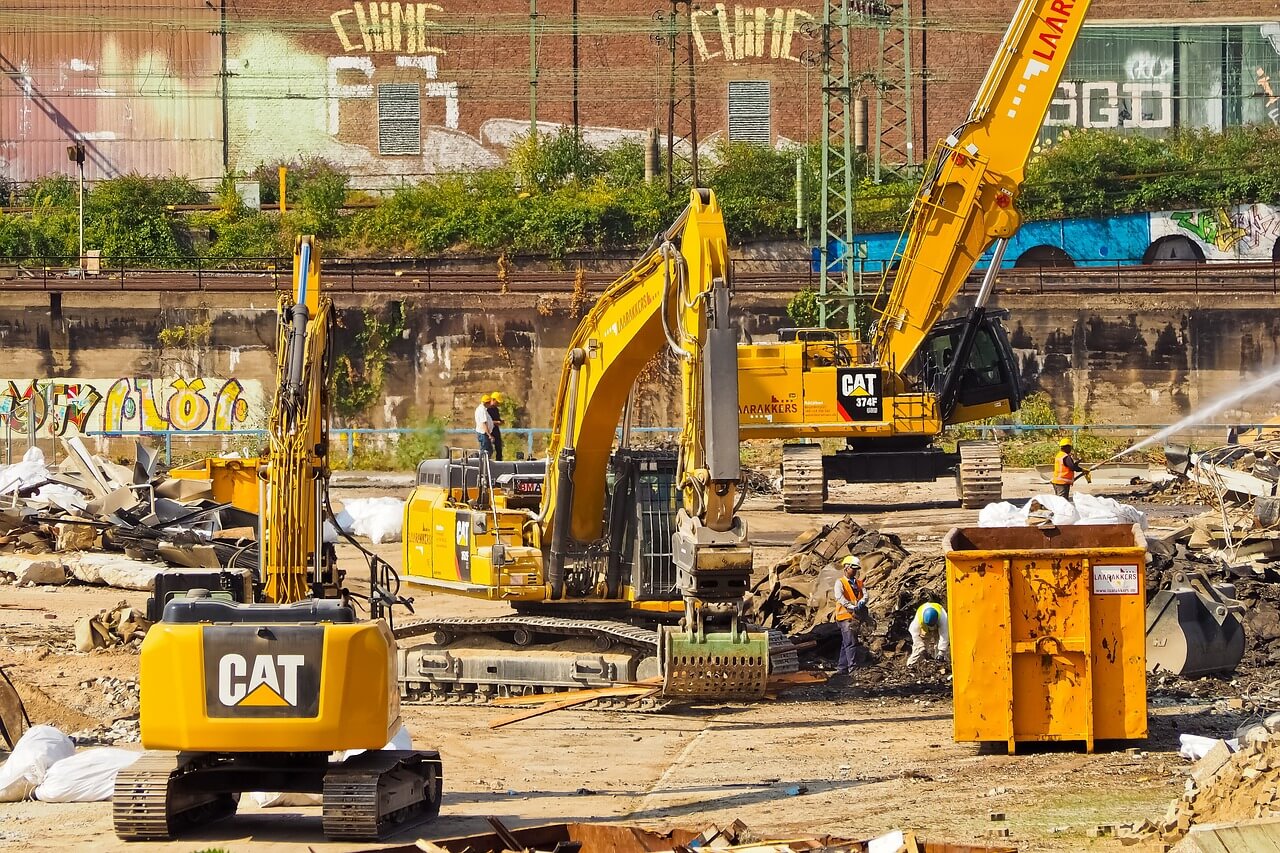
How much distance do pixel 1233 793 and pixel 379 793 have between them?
187 inches

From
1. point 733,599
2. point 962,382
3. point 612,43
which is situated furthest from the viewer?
point 612,43

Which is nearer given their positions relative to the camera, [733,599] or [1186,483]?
[733,599]

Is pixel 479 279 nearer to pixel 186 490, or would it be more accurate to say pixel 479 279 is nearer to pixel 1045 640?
pixel 186 490

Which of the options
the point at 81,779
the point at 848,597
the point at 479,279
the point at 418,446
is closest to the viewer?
the point at 81,779

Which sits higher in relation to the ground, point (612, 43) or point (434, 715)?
point (612, 43)

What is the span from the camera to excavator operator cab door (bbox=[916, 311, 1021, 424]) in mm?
29703

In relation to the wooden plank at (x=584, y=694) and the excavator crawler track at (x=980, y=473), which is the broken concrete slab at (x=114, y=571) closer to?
the wooden plank at (x=584, y=694)

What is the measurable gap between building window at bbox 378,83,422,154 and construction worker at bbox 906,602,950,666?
1558 inches

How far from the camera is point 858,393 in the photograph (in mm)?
29688

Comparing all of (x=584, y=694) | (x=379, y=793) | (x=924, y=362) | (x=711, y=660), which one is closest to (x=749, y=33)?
(x=924, y=362)

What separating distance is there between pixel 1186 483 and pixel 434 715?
1759 centimetres

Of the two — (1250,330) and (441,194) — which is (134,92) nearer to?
(441,194)

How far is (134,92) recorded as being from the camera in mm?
54469

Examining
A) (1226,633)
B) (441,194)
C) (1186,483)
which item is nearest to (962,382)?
(1186,483)
